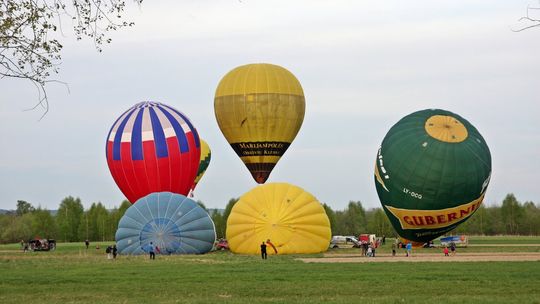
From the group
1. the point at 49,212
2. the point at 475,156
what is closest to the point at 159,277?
the point at 475,156

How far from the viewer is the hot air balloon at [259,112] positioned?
57.2 m

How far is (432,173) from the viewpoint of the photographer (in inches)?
1767

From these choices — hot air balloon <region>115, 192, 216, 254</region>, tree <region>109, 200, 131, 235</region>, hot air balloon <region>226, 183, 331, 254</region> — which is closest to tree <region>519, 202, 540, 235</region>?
tree <region>109, 200, 131, 235</region>

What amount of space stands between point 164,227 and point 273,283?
17.8m

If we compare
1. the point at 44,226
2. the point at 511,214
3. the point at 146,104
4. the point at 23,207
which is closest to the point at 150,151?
the point at 146,104

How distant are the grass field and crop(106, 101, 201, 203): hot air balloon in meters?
16.2

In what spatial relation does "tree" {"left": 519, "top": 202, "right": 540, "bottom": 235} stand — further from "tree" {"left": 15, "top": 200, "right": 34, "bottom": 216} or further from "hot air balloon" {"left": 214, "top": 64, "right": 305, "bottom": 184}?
"tree" {"left": 15, "top": 200, "right": 34, "bottom": 216}

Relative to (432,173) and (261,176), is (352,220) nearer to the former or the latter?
(261,176)

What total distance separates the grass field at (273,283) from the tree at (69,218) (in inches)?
3364

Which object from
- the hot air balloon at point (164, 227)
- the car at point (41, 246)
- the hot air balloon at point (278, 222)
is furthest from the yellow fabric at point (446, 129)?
the car at point (41, 246)

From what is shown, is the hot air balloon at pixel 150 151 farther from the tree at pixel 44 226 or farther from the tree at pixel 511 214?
the tree at pixel 511 214

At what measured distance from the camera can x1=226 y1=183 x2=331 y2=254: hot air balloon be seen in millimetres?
43406

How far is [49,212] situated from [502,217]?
56.7 metres

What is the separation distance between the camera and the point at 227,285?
83.4 feet
